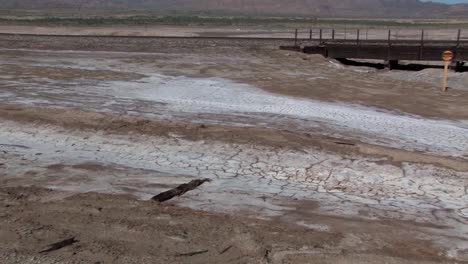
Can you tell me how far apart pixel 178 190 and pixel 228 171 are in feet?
4.50

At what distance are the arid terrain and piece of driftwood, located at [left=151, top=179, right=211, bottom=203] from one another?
0.39 feet

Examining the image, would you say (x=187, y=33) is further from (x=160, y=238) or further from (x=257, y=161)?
(x=160, y=238)

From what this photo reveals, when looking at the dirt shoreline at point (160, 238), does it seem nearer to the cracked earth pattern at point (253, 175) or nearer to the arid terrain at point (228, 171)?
the arid terrain at point (228, 171)

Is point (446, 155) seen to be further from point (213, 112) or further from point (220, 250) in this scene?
point (220, 250)

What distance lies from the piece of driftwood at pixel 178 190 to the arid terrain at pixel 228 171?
0.12 meters

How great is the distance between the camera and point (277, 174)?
367 inches

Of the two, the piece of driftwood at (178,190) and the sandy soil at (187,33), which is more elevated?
the piece of driftwood at (178,190)

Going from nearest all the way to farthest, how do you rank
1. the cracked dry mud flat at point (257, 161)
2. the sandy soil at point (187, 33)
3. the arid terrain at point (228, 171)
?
1. the arid terrain at point (228, 171)
2. the cracked dry mud flat at point (257, 161)
3. the sandy soil at point (187, 33)

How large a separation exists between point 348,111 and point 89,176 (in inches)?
345

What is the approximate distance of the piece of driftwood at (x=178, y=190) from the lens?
25.8 feet

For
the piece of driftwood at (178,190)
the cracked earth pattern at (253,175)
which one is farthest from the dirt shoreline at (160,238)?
the cracked earth pattern at (253,175)

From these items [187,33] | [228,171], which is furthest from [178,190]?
[187,33]

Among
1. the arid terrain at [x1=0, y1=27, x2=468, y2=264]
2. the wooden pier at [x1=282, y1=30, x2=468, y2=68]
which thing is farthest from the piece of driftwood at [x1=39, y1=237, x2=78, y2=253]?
the wooden pier at [x1=282, y1=30, x2=468, y2=68]

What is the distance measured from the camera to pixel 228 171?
9.43 metres
